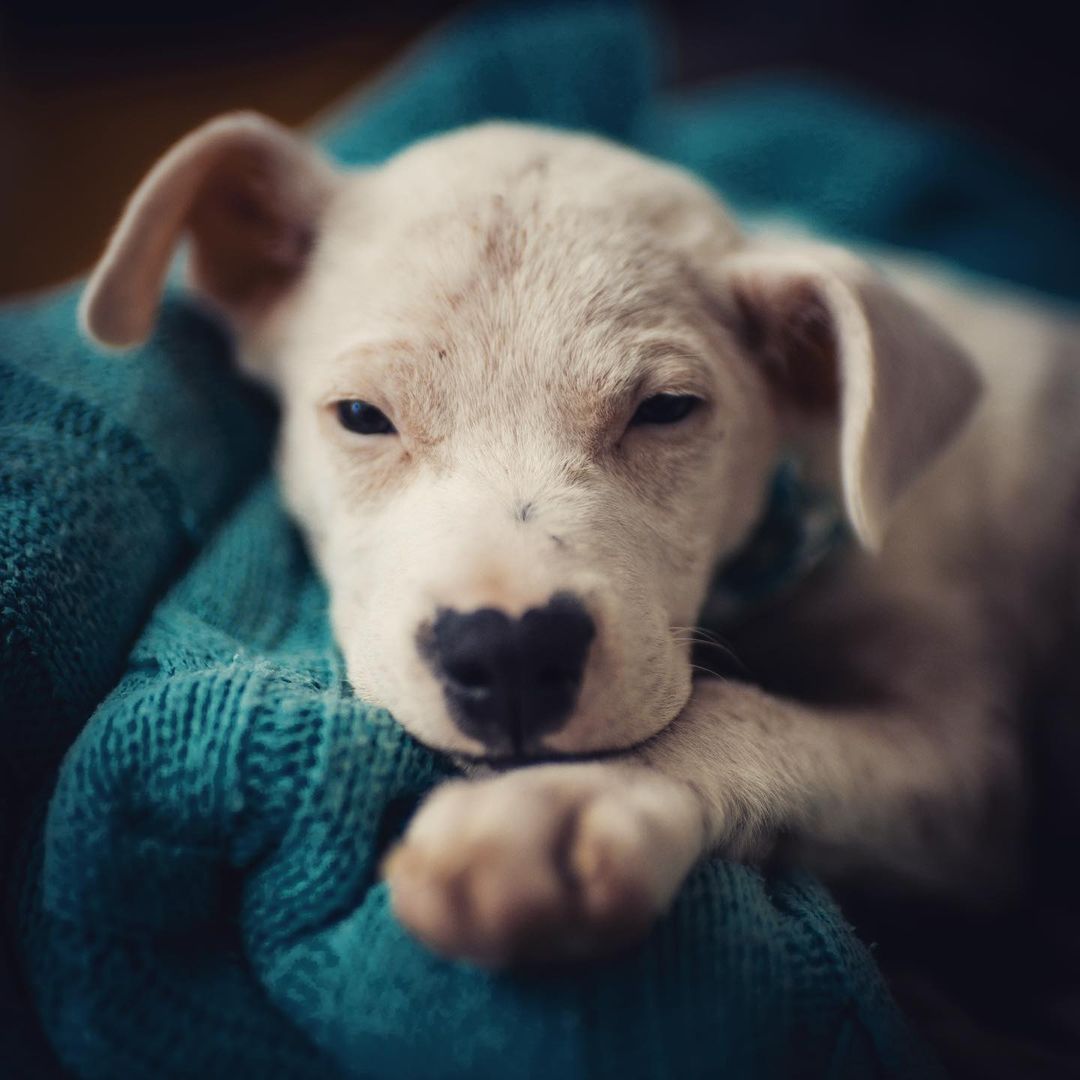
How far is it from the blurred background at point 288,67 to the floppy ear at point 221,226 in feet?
7.39

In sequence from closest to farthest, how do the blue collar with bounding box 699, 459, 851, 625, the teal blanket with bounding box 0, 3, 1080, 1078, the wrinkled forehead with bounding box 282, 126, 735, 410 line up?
the teal blanket with bounding box 0, 3, 1080, 1078, the wrinkled forehead with bounding box 282, 126, 735, 410, the blue collar with bounding box 699, 459, 851, 625

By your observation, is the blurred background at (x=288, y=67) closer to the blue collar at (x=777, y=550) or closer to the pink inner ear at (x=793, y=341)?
the pink inner ear at (x=793, y=341)

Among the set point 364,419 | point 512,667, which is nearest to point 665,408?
point 364,419

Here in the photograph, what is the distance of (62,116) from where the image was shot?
16.8ft

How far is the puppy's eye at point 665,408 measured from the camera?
5.69 ft

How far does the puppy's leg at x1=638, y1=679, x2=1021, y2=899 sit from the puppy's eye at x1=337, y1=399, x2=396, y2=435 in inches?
28.0

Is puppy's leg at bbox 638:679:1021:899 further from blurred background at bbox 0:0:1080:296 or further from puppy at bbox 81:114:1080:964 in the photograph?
blurred background at bbox 0:0:1080:296

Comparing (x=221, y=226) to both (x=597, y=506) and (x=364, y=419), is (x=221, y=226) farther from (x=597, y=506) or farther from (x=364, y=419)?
(x=597, y=506)

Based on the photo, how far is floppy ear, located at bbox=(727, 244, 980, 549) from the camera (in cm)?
174

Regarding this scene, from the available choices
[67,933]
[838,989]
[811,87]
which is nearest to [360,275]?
[67,933]

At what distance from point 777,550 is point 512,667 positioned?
0.92 meters

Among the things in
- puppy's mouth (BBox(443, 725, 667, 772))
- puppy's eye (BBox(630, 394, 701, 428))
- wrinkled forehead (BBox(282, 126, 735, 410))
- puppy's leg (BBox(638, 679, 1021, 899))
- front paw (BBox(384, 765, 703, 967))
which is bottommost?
puppy's leg (BBox(638, 679, 1021, 899))

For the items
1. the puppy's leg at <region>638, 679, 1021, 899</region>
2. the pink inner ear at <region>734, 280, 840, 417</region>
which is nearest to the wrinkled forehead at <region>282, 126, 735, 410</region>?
the pink inner ear at <region>734, 280, 840, 417</region>

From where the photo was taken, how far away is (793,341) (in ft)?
6.58
